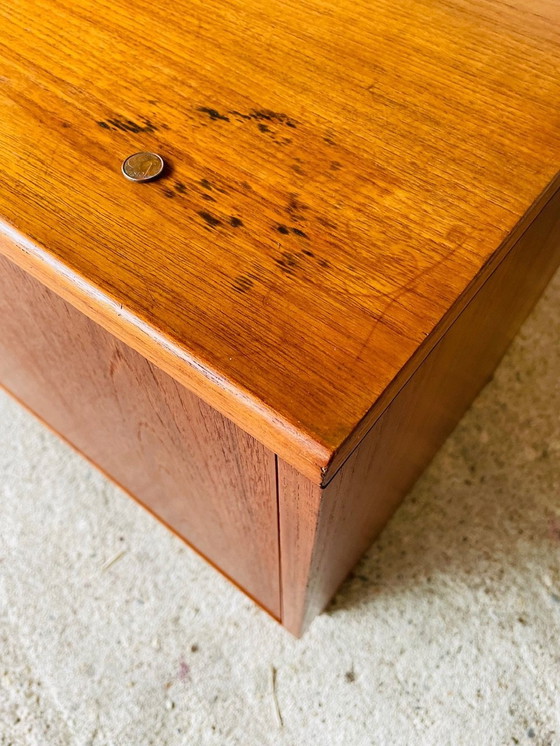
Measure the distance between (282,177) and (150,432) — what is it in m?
0.27

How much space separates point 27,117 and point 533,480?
0.79 meters

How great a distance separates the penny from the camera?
0.45m

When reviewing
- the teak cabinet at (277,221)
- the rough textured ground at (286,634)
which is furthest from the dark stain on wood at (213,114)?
the rough textured ground at (286,634)

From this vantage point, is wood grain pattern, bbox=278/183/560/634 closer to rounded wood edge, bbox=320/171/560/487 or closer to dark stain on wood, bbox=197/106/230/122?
rounded wood edge, bbox=320/171/560/487

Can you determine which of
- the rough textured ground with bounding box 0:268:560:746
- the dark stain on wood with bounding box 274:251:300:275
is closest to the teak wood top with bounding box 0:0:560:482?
the dark stain on wood with bounding box 274:251:300:275

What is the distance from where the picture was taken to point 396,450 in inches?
23.5

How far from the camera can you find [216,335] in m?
0.38

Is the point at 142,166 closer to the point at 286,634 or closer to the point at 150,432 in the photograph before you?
the point at 150,432

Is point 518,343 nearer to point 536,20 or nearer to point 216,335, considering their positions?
point 536,20

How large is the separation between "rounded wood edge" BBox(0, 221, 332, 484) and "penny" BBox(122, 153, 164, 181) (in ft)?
0.28

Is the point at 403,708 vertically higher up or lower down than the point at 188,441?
lower down

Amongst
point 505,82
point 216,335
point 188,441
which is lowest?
point 188,441

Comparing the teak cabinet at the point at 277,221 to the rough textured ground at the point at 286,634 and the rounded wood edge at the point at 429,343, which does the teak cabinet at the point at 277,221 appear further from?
the rough textured ground at the point at 286,634

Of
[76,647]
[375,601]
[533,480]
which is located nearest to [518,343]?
[533,480]
